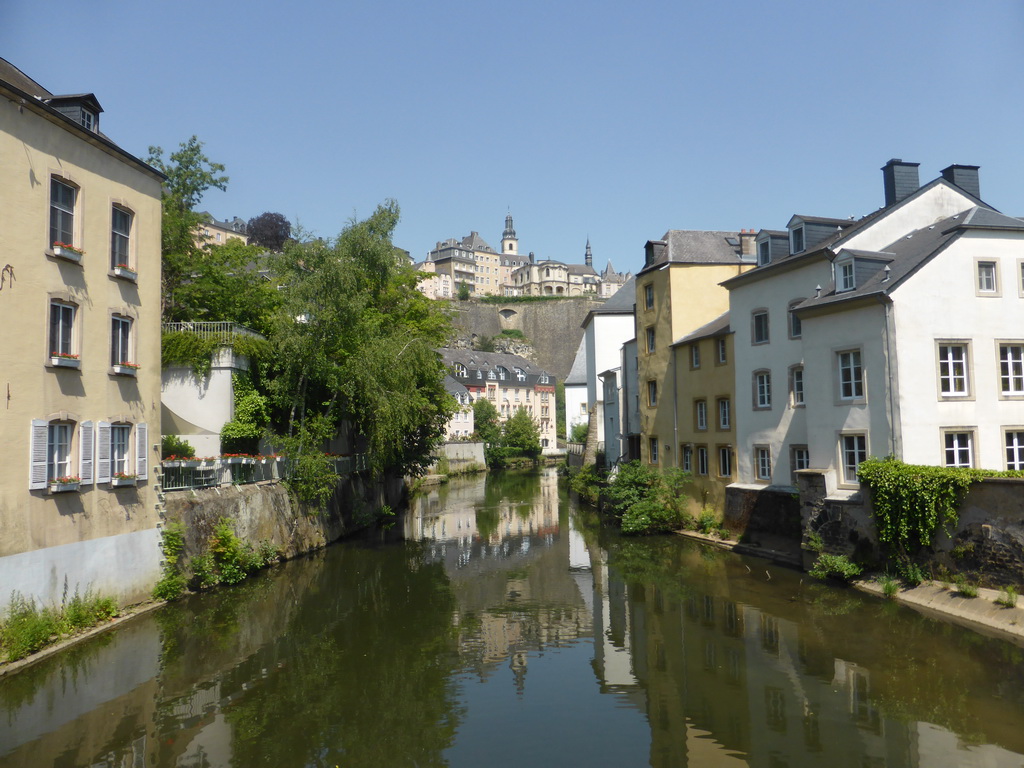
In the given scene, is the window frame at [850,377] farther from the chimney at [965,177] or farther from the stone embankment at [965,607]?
the chimney at [965,177]

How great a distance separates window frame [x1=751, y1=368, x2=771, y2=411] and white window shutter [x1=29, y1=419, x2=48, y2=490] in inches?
823

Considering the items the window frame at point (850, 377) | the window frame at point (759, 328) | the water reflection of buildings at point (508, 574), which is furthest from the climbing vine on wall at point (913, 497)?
the window frame at point (759, 328)

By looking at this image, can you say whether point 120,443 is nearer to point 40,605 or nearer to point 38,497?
point 38,497

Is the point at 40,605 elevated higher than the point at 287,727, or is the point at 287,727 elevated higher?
the point at 40,605

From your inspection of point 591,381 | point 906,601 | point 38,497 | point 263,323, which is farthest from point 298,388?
point 591,381

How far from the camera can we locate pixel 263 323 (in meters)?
31.4

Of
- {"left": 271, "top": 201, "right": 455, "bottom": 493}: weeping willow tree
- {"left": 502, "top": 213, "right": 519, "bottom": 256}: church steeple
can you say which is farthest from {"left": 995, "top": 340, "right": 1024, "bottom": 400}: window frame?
{"left": 502, "top": 213, "right": 519, "bottom": 256}: church steeple

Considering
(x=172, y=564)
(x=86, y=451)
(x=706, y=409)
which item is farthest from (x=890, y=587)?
(x=86, y=451)

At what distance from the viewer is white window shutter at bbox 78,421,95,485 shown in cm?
1562

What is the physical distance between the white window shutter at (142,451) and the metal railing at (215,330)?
23.8 ft

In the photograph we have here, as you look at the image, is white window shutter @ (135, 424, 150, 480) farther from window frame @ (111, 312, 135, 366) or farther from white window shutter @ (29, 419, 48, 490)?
white window shutter @ (29, 419, 48, 490)

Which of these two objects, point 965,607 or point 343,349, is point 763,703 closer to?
point 965,607

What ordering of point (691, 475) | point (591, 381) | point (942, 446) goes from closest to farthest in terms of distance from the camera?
point (942, 446) < point (691, 475) < point (591, 381)

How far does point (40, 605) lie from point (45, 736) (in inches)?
175
